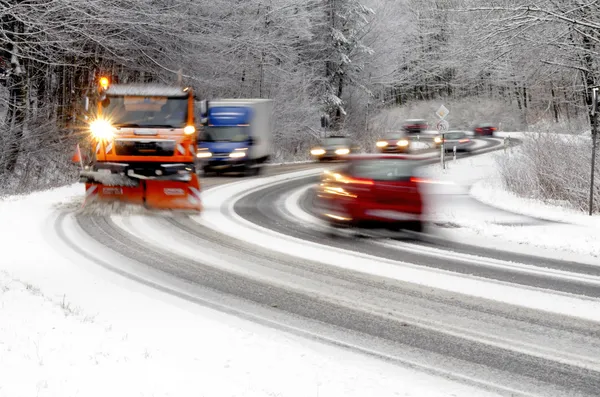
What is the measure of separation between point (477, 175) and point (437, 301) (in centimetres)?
2285

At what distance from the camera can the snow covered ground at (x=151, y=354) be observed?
4.67 metres

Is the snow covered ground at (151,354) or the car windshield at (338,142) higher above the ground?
the car windshield at (338,142)

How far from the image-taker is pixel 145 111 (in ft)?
48.0

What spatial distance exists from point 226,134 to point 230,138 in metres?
0.26

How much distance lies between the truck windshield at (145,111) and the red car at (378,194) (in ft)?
14.7

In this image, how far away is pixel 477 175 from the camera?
29406 mm

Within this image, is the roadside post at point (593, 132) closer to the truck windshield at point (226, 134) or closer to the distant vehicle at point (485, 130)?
the truck windshield at point (226, 134)

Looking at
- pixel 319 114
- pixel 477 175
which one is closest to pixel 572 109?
pixel 477 175

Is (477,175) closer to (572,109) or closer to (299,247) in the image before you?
(572,109)

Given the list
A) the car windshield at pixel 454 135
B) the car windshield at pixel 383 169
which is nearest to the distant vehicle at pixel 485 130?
the car windshield at pixel 454 135

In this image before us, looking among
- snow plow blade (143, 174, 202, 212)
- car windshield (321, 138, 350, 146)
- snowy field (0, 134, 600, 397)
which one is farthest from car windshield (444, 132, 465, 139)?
snowy field (0, 134, 600, 397)

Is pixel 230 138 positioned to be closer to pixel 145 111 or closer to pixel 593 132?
pixel 145 111

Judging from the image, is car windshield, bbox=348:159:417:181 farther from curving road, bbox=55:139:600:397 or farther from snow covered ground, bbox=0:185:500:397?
snow covered ground, bbox=0:185:500:397

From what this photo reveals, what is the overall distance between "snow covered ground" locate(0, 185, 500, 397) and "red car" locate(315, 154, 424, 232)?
5185 mm
